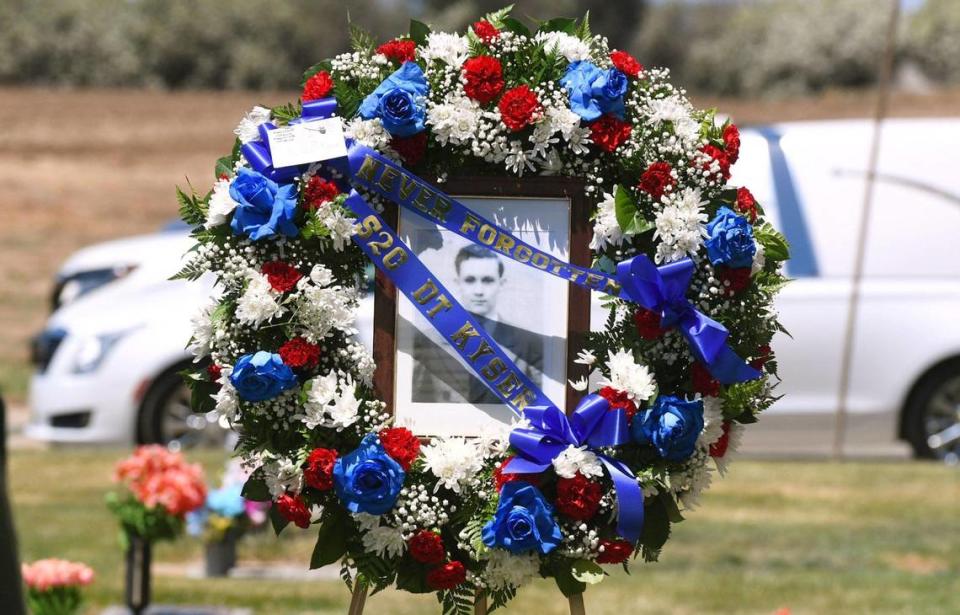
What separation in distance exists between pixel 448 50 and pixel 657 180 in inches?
24.2

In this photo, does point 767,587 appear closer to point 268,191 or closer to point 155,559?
point 155,559

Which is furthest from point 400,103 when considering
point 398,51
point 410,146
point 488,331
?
point 488,331

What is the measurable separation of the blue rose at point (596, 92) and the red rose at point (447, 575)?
43.8 inches

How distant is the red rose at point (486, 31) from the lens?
3.91 m

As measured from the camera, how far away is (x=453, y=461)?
3.62 meters

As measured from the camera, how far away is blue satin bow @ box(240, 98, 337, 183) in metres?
3.80

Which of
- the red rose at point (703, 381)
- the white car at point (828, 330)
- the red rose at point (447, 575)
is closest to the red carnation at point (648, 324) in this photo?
the red rose at point (703, 381)

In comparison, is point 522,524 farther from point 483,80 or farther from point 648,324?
point 483,80

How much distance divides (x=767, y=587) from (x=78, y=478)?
4315mm

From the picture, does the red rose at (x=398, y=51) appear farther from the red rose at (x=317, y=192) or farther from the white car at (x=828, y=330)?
the white car at (x=828, y=330)

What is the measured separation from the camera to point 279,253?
379 centimetres

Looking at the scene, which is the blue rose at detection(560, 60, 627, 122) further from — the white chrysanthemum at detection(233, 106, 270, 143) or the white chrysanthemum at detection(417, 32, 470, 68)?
the white chrysanthemum at detection(233, 106, 270, 143)

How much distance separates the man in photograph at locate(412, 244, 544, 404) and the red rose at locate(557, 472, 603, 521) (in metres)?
0.27

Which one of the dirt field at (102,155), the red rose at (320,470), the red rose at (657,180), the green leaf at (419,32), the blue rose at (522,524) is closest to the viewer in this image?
the blue rose at (522,524)
